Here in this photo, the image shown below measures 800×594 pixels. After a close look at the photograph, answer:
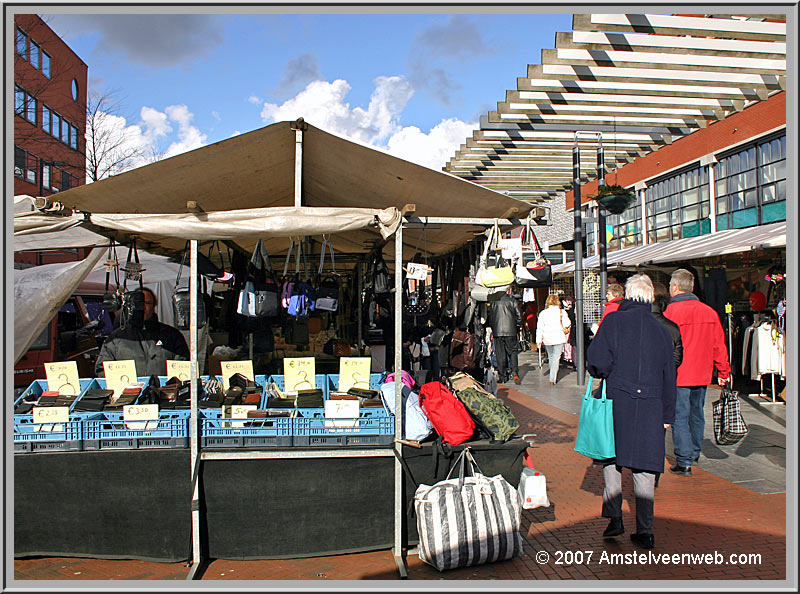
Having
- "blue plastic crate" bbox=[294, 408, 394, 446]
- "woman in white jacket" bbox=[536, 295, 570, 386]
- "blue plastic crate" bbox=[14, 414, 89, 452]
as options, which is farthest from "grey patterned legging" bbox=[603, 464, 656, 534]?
"woman in white jacket" bbox=[536, 295, 570, 386]

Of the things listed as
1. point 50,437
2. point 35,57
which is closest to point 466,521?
point 50,437

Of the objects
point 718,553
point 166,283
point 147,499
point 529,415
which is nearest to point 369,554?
point 147,499

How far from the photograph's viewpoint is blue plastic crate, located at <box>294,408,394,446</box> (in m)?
4.18

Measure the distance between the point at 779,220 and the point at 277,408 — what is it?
13.6 m

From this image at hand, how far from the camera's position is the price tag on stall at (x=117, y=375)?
195 inches

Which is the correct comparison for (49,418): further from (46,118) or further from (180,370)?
(46,118)

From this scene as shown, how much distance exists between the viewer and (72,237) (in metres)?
5.70

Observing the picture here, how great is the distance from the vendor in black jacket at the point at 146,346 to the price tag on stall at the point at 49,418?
1.71 meters

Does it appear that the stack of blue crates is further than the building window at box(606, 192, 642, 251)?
No

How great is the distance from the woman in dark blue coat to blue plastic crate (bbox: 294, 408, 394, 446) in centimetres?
165

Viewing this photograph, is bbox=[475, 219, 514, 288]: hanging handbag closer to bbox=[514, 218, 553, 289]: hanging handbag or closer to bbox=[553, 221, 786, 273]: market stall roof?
bbox=[514, 218, 553, 289]: hanging handbag

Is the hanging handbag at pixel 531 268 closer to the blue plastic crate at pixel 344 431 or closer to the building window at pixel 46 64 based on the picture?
the blue plastic crate at pixel 344 431

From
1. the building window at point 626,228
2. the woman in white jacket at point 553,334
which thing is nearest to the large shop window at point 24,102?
the woman in white jacket at point 553,334

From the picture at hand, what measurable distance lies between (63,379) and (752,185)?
A: 15.4 m
